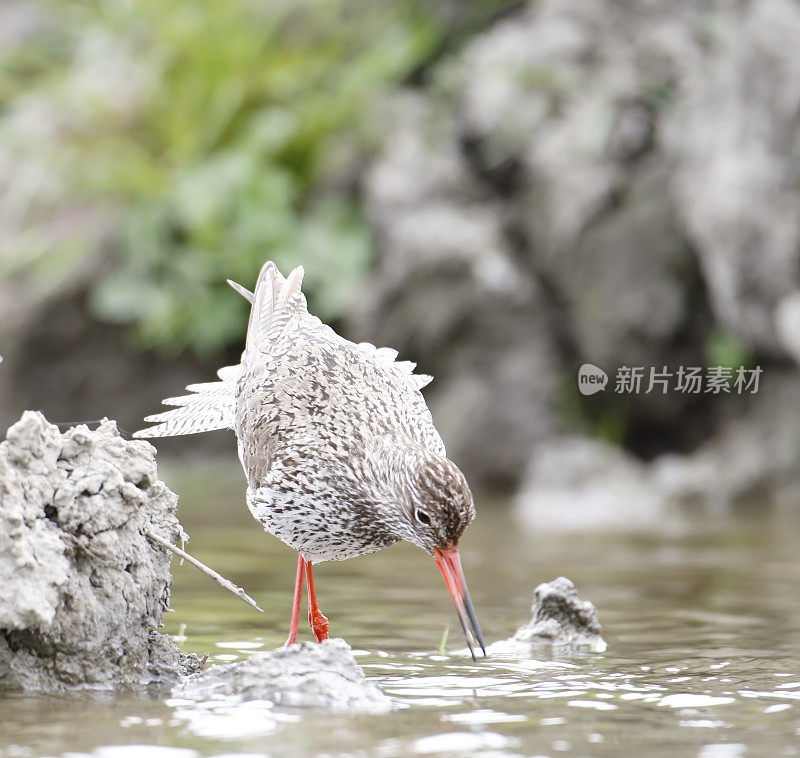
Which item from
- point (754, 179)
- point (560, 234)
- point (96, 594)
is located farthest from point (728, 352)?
point (96, 594)

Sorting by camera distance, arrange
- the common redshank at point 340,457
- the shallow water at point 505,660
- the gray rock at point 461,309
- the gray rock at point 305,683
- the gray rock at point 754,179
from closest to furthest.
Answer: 1. the shallow water at point 505,660
2. the gray rock at point 305,683
3. the common redshank at point 340,457
4. the gray rock at point 754,179
5. the gray rock at point 461,309

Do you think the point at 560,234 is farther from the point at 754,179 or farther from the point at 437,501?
the point at 437,501

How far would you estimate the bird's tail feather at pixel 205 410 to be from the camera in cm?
642

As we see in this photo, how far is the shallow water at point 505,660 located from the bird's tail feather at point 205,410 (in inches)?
37.5

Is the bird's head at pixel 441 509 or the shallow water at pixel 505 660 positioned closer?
the shallow water at pixel 505 660

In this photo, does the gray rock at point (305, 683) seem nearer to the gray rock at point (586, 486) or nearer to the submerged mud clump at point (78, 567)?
the submerged mud clump at point (78, 567)

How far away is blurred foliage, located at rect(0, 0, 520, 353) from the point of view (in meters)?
13.0

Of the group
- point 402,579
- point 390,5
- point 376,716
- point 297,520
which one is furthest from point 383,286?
point 376,716

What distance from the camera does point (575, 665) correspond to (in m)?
5.08

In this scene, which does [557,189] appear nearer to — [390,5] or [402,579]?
[390,5]

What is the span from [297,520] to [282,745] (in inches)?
72.6

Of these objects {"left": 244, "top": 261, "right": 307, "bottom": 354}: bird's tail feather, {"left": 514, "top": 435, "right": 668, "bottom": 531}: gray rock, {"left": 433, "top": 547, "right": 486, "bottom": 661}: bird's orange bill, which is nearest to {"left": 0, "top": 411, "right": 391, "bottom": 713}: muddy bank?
{"left": 433, "top": 547, "right": 486, "bottom": 661}: bird's orange bill

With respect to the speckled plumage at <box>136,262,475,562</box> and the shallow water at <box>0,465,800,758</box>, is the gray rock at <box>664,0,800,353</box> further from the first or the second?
the speckled plumage at <box>136,262,475,562</box>

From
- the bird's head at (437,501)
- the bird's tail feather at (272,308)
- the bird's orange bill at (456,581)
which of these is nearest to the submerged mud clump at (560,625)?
the bird's orange bill at (456,581)
